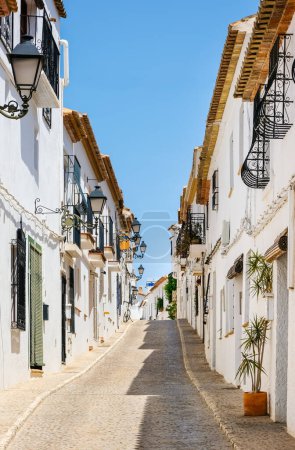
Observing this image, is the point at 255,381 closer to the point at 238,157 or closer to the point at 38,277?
the point at 238,157

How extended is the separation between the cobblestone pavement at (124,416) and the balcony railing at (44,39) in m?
5.85

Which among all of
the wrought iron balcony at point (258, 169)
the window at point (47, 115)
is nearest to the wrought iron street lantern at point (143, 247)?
the window at point (47, 115)

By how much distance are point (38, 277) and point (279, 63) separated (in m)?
8.74

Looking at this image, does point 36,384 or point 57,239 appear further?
point 57,239

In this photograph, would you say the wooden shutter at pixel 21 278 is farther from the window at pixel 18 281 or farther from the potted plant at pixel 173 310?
the potted plant at pixel 173 310

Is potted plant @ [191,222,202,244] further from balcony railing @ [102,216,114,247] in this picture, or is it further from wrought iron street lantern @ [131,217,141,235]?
wrought iron street lantern @ [131,217,141,235]

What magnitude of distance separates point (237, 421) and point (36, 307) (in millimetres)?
7459

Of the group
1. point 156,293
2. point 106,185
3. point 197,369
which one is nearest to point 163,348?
point 197,369

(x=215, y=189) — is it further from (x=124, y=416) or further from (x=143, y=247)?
(x=143, y=247)

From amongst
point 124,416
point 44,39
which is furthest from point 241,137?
point 124,416

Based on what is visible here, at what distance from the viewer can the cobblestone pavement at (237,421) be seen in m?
9.45

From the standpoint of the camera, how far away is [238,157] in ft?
53.3

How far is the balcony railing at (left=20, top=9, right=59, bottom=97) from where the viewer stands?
56.6 feet

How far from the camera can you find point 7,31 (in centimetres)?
1450
